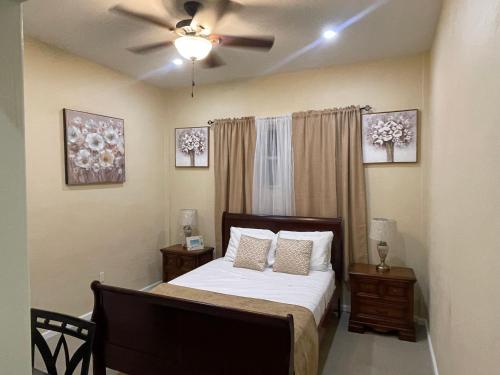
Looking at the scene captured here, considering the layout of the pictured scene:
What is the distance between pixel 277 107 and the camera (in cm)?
399

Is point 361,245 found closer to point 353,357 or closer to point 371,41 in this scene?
point 353,357

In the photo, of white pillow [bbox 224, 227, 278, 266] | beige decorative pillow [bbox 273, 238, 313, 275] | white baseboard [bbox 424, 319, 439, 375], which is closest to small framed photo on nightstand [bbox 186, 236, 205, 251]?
white pillow [bbox 224, 227, 278, 266]

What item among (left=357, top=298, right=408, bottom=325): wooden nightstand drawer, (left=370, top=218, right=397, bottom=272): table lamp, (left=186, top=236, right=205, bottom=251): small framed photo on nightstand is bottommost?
(left=357, top=298, right=408, bottom=325): wooden nightstand drawer

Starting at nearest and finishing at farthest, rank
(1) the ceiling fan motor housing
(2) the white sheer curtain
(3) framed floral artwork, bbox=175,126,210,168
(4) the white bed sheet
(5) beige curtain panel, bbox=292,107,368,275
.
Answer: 1. (1) the ceiling fan motor housing
2. (4) the white bed sheet
3. (5) beige curtain panel, bbox=292,107,368,275
4. (2) the white sheer curtain
5. (3) framed floral artwork, bbox=175,126,210,168

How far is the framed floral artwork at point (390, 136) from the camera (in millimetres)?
3363

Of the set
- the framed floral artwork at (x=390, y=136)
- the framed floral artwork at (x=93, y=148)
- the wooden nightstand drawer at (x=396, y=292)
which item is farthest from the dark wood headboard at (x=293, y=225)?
the framed floral artwork at (x=93, y=148)

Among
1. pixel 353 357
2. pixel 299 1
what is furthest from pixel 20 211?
pixel 353 357

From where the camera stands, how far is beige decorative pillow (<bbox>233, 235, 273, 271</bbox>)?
3348 mm

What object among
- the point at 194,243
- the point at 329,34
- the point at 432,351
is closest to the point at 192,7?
the point at 329,34

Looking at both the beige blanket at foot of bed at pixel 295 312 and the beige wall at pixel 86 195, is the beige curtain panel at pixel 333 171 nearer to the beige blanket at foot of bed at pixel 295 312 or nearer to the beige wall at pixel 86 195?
the beige blanket at foot of bed at pixel 295 312

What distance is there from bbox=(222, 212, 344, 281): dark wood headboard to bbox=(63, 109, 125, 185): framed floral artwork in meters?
1.45

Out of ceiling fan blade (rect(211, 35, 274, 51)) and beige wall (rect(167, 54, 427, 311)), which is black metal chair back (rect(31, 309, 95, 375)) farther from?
beige wall (rect(167, 54, 427, 311))

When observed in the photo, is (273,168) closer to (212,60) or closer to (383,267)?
(212,60)

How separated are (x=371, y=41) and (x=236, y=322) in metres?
2.72
